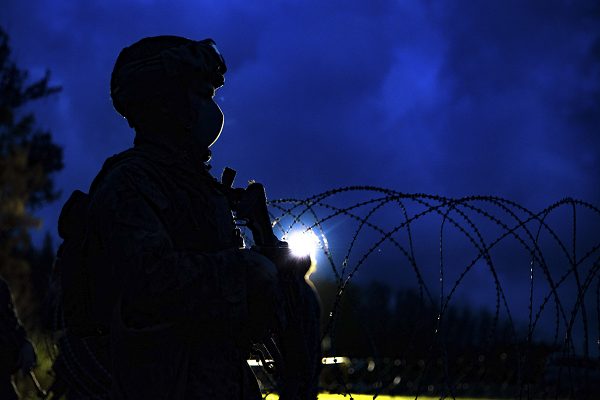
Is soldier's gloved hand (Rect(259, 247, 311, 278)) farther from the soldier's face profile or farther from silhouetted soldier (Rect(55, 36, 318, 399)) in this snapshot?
the soldier's face profile

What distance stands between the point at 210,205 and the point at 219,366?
2.11 feet

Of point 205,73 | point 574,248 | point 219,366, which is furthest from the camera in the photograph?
point 574,248

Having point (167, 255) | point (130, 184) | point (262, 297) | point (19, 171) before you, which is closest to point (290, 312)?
point (262, 297)

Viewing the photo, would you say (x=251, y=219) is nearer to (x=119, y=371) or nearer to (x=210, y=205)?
(x=210, y=205)

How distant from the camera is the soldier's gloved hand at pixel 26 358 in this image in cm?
788

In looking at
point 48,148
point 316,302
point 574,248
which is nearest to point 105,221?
point 316,302

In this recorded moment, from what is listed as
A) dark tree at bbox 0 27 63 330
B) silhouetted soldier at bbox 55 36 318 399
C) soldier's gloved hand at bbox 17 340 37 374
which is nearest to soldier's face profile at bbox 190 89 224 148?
silhouetted soldier at bbox 55 36 318 399

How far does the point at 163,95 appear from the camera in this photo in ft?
9.78

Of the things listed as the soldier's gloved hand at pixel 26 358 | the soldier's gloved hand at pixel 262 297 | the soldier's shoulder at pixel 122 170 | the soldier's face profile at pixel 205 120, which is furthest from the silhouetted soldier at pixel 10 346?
the soldier's gloved hand at pixel 262 297

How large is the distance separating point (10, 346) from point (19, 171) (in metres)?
17.2

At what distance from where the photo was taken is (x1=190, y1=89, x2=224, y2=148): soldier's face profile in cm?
304

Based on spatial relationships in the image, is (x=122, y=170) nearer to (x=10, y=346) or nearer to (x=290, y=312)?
(x=290, y=312)

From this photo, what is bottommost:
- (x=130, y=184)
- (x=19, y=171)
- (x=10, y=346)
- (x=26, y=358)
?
(x=130, y=184)

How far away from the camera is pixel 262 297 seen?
2766mm
